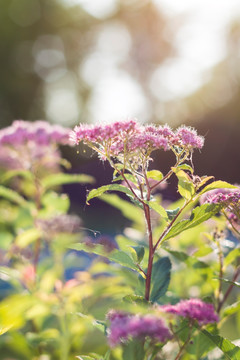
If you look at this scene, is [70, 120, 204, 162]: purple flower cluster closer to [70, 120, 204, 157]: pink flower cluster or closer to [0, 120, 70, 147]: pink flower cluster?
[70, 120, 204, 157]: pink flower cluster

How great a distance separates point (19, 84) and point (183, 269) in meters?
11.9

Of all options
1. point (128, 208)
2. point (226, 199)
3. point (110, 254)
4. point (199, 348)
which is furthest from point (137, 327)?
point (128, 208)

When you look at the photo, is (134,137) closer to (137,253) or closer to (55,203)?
(137,253)

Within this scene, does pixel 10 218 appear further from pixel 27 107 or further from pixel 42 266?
pixel 27 107

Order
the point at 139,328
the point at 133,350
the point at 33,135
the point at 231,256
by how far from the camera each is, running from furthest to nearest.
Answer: the point at 33,135, the point at 231,256, the point at 133,350, the point at 139,328

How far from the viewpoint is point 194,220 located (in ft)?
2.83

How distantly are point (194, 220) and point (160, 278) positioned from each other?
0.19 meters

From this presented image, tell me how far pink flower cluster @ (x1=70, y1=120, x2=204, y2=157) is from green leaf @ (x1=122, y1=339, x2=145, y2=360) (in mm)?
355

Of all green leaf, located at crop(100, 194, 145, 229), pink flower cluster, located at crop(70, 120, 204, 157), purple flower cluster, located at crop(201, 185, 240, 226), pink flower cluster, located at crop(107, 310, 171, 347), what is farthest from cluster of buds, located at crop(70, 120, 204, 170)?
green leaf, located at crop(100, 194, 145, 229)

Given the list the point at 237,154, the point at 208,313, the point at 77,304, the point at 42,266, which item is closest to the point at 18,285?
the point at 42,266

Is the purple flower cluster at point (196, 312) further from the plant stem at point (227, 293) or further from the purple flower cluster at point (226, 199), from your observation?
the plant stem at point (227, 293)

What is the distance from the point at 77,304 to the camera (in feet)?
3.86

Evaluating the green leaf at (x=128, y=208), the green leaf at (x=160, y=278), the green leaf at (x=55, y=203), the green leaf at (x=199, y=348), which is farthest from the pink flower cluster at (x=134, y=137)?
the green leaf at (x=55, y=203)

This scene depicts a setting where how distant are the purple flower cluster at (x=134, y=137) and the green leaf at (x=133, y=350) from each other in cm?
35
